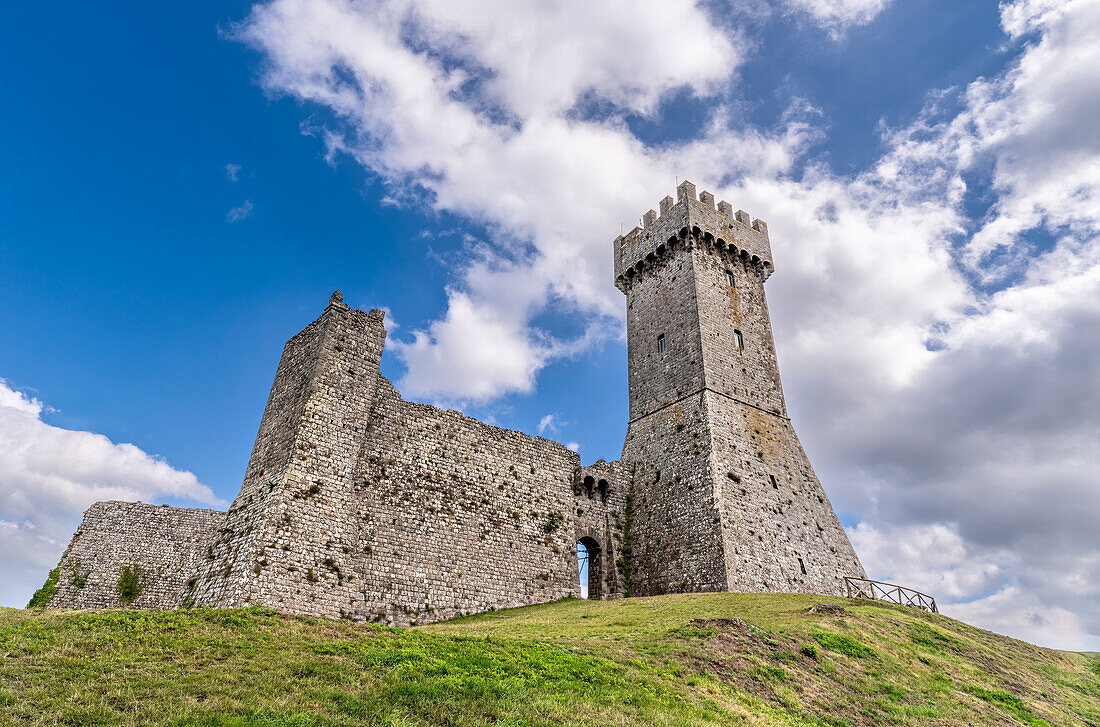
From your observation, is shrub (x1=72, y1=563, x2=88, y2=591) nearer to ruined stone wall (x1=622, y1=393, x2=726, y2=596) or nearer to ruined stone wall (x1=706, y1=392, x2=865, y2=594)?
ruined stone wall (x1=622, y1=393, x2=726, y2=596)

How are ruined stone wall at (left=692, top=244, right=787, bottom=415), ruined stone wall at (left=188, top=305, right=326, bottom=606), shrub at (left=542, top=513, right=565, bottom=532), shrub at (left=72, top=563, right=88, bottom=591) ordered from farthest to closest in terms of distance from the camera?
ruined stone wall at (left=692, top=244, right=787, bottom=415), shrub at (left=72, top=563, right=88, bottom=591), shrub at (left=542, top=513, right=565, bottom=532), ruined stone wall at (left=188, top=305, right=326, bottom=606)

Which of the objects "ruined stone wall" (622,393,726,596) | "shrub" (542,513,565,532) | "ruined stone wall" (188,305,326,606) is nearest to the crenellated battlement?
"ruined stone wall" (622,393,726,596)

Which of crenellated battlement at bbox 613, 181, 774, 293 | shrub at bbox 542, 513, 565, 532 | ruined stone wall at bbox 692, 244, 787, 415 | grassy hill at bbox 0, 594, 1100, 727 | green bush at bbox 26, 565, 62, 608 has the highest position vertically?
crenellated battlement at bbox 613, 181, 774, 293

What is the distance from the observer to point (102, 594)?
2744 centimetres

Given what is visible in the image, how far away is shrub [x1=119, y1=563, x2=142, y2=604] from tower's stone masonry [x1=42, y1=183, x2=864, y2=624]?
401mm

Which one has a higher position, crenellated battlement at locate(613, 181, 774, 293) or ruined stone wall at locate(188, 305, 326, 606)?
crenellated battlement at locate(613, 181, 774, 293)

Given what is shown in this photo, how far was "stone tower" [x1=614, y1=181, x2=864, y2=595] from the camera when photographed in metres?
24.9

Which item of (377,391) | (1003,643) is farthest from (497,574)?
(1003,643)

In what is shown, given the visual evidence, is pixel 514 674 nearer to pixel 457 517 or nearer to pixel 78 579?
pixel 457 517

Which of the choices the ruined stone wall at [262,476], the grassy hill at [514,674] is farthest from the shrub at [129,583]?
the grassy hill at [514,674]

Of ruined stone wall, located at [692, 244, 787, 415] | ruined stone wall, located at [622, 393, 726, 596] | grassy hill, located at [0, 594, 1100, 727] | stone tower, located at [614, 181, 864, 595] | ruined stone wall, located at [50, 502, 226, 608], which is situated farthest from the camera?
ruined stone wall, located at [692, 244, 787, 415]

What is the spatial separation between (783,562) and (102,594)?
29569 millimetres

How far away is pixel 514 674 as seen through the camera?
10352mm

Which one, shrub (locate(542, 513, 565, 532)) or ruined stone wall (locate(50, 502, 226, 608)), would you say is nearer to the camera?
shrub (locate(542, 513, 565, 532))
